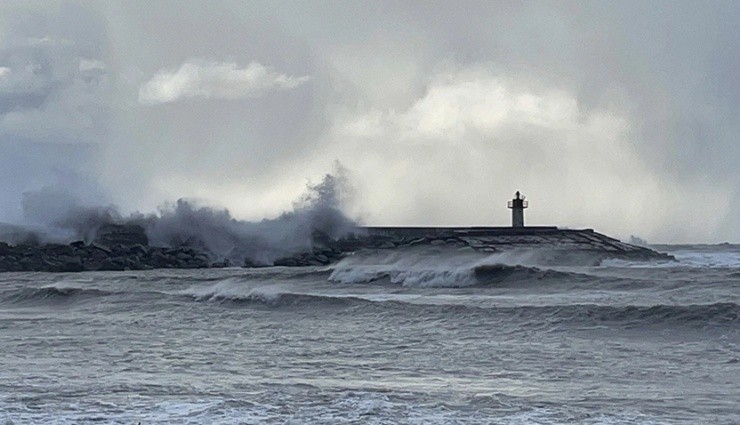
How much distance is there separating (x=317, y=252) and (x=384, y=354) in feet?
117

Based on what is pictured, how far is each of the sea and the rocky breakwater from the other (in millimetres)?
15224

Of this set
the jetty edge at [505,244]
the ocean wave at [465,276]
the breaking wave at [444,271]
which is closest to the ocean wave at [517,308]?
the ocean wave at [465,276]

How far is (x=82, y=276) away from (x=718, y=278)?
21288mm

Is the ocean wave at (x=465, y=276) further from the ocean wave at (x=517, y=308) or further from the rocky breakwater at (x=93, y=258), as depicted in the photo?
the rocky breakwater at (x=93, y=258)

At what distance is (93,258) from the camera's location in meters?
44.4

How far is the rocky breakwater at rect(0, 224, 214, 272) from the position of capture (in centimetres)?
4347

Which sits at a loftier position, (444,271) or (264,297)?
(444,271)

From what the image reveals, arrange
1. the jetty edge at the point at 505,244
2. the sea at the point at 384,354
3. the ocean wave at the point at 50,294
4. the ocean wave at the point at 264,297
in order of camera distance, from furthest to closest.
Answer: the jetty edge at the point at 505,244 < the ocean wave at the point at 50,294 < the ocean wave at the point at 264,297 < the sea at the point at 384,354

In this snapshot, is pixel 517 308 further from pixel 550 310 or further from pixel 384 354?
pixel 384 354

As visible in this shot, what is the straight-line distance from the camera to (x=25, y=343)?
1655 cm

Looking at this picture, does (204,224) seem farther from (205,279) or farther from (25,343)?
(25,343)

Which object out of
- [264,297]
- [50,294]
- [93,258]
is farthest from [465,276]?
[93,258]

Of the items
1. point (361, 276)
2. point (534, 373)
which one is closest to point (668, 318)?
point (534, 373)

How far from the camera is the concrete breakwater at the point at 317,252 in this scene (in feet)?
138
